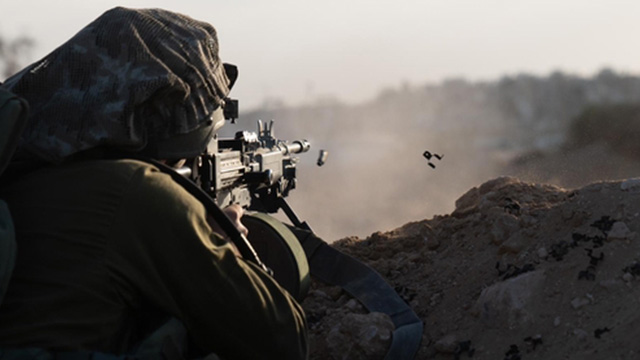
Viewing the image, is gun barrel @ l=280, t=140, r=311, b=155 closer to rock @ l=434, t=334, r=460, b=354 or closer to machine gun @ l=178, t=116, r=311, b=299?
machine gun @ l=178, t=116, r=311, b=299

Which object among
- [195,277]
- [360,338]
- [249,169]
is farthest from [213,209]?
[249,169]

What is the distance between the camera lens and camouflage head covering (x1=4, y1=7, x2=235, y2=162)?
1.87 meters

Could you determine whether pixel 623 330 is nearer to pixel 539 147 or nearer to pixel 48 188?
pixel 48 188

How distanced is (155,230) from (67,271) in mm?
223

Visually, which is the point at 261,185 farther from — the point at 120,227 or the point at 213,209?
the point at 120,227

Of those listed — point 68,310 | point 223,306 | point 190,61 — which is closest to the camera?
point 68,310

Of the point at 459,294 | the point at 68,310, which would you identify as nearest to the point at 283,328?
the point at 68,310

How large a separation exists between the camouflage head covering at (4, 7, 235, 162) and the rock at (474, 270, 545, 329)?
1.85 m

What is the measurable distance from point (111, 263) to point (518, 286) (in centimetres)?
220

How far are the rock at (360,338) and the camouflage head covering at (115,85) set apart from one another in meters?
1.71

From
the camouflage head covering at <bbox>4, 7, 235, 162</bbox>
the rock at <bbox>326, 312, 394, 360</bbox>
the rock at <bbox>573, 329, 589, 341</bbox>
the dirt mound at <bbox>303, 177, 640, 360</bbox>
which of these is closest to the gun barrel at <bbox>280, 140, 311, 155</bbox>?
the dirt mound at <bbox>303, 177, 640, 360</bbox>

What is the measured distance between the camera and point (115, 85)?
1.91 m

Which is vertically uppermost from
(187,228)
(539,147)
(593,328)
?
(187,228)

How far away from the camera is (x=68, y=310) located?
1.69 m
